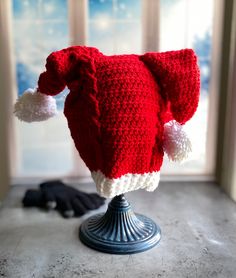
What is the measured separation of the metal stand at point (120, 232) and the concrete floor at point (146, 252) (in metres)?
0.02

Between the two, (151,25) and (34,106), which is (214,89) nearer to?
(151,25)

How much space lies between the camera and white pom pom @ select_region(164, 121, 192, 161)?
0.86m

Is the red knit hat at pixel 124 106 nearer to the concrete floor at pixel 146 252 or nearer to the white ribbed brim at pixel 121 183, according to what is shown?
the white ribbed brim at pixel 121 183

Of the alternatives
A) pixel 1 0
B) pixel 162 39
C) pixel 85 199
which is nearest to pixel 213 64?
pixel 162 39

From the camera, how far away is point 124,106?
0.79 m

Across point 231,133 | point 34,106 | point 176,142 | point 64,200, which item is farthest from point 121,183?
point 231,133

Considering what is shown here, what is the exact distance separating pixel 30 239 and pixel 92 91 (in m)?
0.47

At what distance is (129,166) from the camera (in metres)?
0.83

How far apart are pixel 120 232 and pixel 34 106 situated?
39 centimetres

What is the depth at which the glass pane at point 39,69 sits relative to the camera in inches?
52.9

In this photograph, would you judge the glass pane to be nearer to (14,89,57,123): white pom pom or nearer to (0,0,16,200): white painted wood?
(0,0,16,200): white painted wood

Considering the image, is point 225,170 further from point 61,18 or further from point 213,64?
point 61,18

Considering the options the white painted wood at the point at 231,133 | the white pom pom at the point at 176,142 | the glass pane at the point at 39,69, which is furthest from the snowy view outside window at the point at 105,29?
the white pom pom at the point at 176,142

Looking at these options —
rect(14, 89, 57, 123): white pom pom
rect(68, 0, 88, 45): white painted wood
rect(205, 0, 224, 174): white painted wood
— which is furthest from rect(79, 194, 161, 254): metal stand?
rect(68, 0, 88, 45): white painted wood
